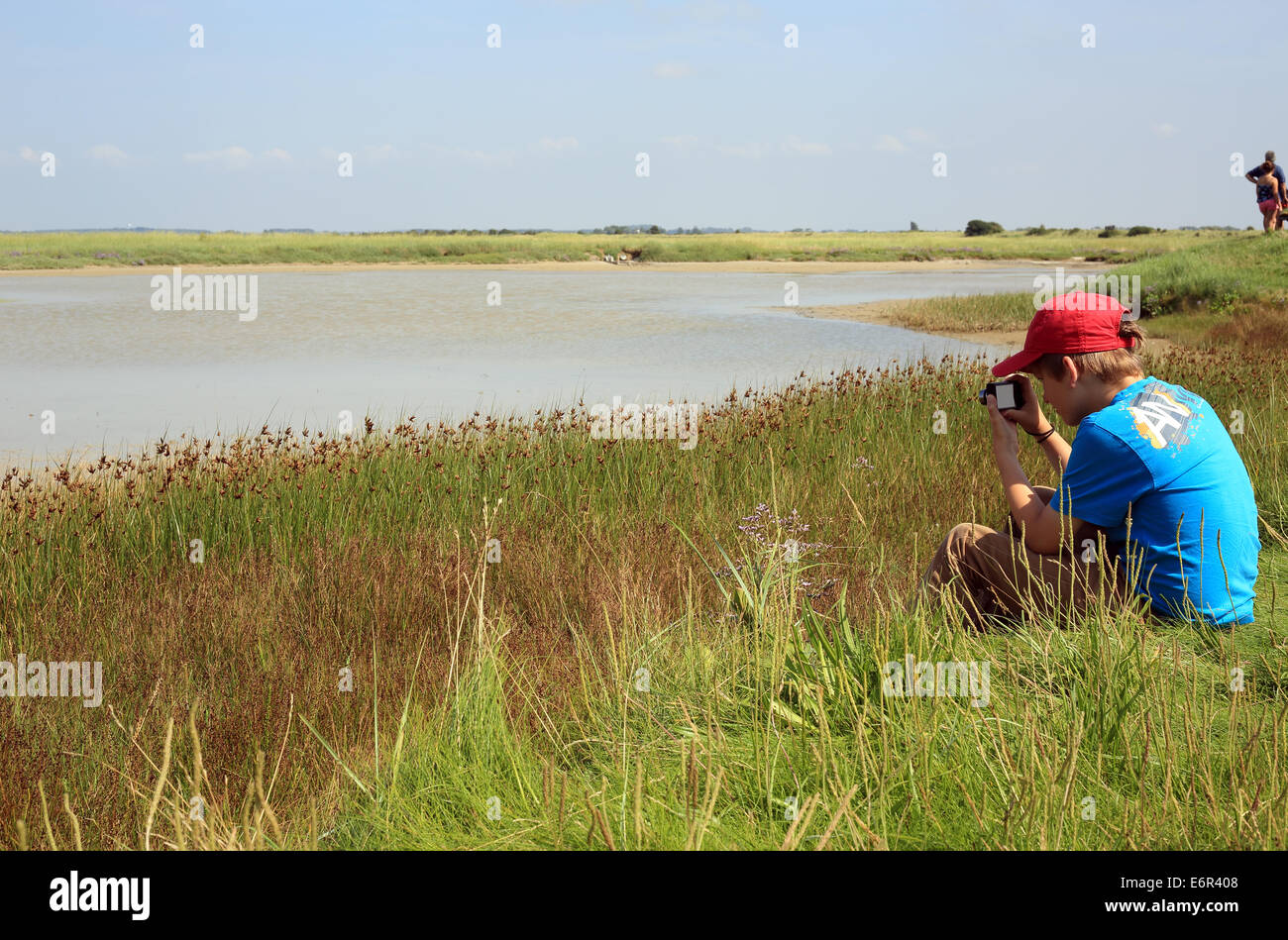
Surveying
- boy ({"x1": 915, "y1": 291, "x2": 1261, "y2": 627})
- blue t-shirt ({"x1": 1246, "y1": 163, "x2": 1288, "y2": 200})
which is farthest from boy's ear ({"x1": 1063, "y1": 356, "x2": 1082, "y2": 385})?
blue t-shirt ({"x1": 1246, "y1": 163, "x2": 1288, "y2": 200})

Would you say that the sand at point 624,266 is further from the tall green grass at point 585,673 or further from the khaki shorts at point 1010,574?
the khaki shorts at point 1010,574

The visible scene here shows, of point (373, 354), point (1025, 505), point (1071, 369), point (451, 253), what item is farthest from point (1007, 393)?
point (451, 253)

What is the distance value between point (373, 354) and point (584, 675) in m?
14.8

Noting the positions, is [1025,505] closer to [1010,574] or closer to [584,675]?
[1010,574]

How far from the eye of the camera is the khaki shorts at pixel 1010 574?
340 centimetres

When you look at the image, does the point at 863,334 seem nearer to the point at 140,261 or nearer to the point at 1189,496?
the point at 1189,496

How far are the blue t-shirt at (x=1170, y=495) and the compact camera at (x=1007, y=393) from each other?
0.44 metres

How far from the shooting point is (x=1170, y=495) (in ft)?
10.3

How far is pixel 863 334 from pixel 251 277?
30.4 metres

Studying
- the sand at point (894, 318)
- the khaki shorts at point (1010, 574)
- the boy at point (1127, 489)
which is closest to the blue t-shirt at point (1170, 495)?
the boy at point (1127, 489)

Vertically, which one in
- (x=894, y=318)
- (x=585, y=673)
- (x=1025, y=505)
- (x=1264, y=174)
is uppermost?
(x=1264, y=174)

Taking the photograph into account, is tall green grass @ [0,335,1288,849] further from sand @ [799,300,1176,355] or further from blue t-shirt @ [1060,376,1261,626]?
sand @ [799,300,1176,355]

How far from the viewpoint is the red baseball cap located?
3.34 m

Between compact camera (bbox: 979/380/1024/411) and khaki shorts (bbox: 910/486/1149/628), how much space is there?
0.35m
